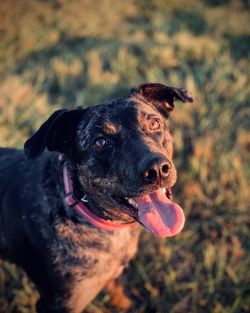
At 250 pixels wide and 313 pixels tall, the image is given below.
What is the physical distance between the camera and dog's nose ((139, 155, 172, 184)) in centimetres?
219

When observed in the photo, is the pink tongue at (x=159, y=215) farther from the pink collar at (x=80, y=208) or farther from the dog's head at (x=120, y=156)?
the pink collar at (x=80, y=208)

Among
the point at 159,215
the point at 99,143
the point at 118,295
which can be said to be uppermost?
the point at 99,143

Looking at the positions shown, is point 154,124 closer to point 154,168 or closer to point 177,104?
point 154,168

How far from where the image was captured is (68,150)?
282 cm

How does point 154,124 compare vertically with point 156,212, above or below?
above

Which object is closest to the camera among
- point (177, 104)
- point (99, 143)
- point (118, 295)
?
point (99, 143)

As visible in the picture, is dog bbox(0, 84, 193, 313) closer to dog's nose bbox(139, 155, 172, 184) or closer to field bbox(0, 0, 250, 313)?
dog's nose bbox(139, 155, 172, 184)

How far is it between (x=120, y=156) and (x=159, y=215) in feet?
1.77

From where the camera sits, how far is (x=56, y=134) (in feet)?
9.11

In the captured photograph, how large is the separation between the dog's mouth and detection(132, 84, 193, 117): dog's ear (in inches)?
37.1

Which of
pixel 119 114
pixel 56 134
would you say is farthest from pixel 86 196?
pixel 119 114

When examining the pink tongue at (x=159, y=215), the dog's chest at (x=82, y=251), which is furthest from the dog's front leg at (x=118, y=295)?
the pink tongue at (x=159, y=215)

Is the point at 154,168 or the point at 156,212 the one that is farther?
the point at 156,212

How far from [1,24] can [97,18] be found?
2.80m
